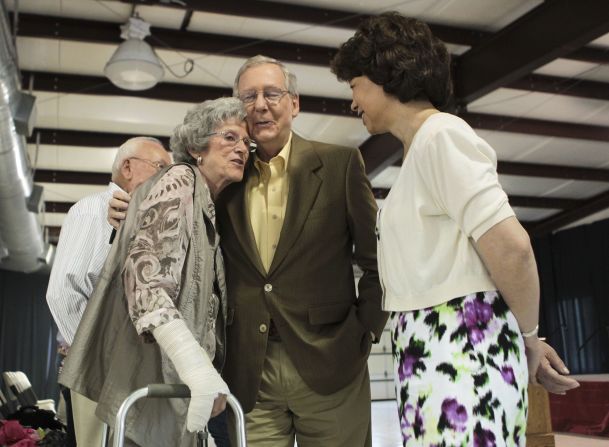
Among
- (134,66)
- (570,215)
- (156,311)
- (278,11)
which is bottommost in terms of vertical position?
(156,311)

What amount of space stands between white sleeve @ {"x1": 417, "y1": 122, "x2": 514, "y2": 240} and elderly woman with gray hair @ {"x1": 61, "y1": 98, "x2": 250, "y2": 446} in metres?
0.57

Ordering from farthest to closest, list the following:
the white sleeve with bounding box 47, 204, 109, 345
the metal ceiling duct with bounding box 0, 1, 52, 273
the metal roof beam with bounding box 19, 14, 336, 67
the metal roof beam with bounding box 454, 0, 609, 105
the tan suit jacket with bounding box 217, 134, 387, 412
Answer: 1. the metal roof beam with bounding box 19, 14, 336, 67
2. the metal roof beam with bounding box 454, 0, 609, 105
3. the metal ceiling duct with bounding box 0, 1, 52, 273
4. the white sleeve with bounding box 47, 204, 109, 345
5. the tan suit jacket with bounding box 217, 134, 387, 412

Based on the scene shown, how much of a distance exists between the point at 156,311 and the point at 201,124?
25.2 inches

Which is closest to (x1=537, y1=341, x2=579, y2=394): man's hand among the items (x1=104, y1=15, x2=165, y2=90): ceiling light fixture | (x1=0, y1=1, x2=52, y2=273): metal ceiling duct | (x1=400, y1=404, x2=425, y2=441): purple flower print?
(x1=400, y1=404, x2=425, y2=441): purple flower print

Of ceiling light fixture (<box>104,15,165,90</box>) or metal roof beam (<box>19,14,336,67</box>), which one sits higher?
metal roof beam (<box>19,14,336,67</box>)

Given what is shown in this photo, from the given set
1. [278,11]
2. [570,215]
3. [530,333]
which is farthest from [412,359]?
[570,215]

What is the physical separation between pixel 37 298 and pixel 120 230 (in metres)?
15.0

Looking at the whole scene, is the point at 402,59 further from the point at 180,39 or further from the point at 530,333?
the point at 180,39

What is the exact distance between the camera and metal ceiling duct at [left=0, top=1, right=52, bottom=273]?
493 centimetres

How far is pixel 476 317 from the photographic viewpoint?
1.23 metres

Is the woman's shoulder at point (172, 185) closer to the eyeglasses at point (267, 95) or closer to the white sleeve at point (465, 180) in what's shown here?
the eyeglasses at point (267, 95)

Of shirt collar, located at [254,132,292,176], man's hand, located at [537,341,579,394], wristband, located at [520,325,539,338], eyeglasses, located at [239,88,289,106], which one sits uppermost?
eyeglasses, located at [239,88,289,106]

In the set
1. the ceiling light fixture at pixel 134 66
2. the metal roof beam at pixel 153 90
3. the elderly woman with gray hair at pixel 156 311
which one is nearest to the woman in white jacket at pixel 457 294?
the elderly woman with gray hair at pixel 156 311

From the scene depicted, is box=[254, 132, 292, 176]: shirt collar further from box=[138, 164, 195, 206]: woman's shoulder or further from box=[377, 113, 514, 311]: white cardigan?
box=[377, 113, 514, 311]: white cardigan
